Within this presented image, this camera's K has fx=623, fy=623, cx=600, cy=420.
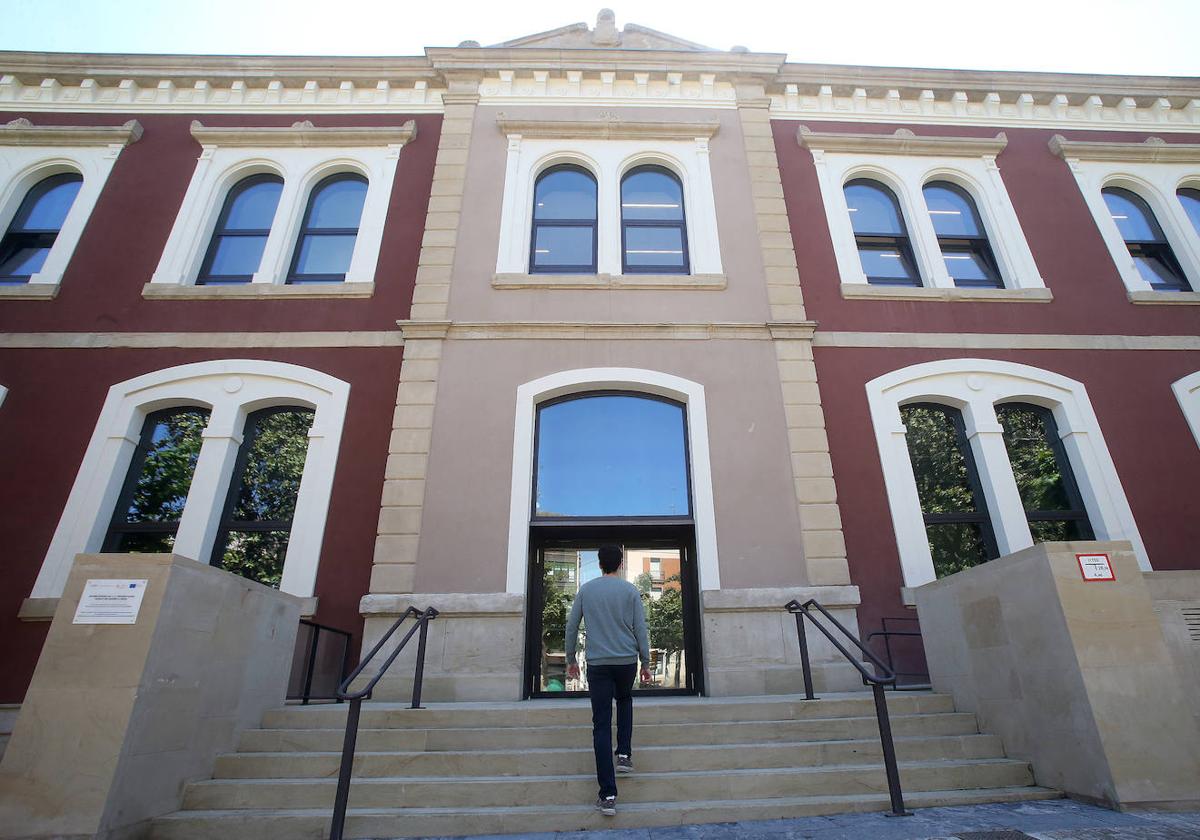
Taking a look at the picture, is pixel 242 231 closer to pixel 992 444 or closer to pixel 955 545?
pixel 955 545

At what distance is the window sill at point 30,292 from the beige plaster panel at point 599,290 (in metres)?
5.74

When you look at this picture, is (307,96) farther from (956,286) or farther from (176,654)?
(956,286)

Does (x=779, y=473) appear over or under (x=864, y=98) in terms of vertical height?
under

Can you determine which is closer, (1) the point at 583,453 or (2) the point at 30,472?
(2) the point at 30,472

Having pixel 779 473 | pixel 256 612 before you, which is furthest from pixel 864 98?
pixel 256 612

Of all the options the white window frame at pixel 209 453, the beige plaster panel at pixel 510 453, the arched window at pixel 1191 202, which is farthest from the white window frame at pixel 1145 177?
the white window frame at pixel 209 453

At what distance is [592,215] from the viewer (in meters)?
A: 10.2

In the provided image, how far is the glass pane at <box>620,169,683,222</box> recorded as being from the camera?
10.2 m

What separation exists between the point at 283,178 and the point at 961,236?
11223mm

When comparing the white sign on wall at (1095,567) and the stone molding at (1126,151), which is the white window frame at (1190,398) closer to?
the stone molding at (1126,151)

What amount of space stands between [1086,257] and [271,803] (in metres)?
12.6

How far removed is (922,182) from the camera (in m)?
A: 10.6

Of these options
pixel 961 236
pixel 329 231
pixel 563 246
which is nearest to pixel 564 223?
pixel 563 246

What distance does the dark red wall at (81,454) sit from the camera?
7.28 meters
